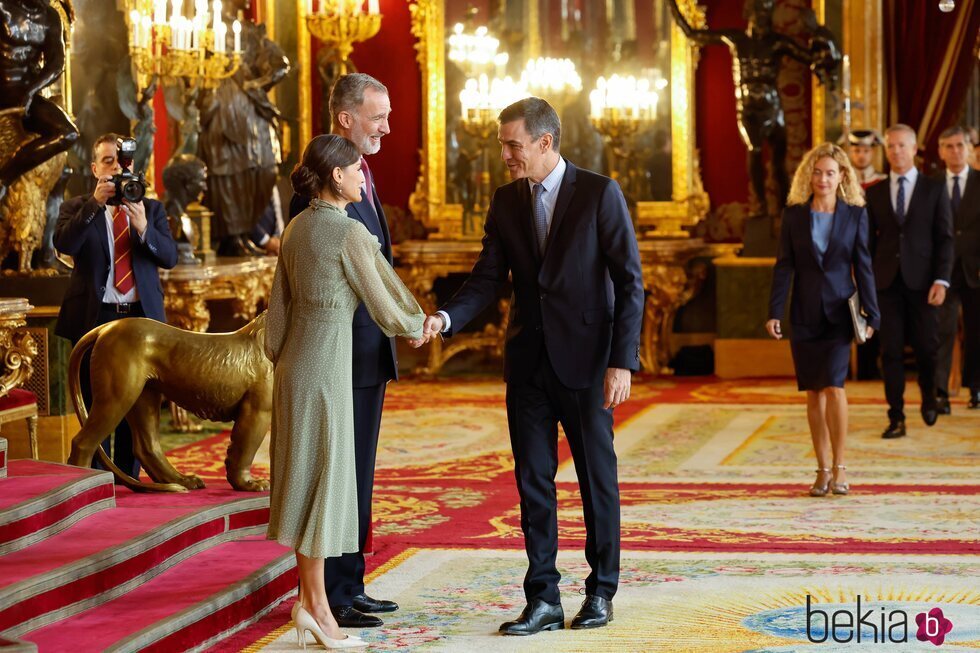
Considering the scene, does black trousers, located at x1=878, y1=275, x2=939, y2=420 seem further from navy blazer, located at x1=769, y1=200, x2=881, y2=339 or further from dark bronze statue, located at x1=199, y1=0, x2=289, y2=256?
dark bronze statue, located at x1=199, y1=0, x2=289, y2=256

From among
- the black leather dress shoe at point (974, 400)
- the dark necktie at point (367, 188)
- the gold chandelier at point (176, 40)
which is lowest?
the black leather dress shoe at point (974, 400)

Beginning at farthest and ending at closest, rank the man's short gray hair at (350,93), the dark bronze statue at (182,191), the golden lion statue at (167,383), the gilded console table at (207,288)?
the dark bronze statue at (182,191), the gilded console table at (207,288), the golden lion statue at (167,383), the man's short gray hair at (350,93)

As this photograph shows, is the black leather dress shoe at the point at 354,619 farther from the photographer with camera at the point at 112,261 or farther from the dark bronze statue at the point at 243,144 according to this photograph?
the dark bronze statue at the point at 243,144

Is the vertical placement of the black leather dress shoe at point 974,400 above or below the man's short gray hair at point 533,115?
below

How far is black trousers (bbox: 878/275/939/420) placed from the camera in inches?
336

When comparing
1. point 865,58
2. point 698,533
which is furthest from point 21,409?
point 865,58

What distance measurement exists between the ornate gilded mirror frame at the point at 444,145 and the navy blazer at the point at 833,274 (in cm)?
511

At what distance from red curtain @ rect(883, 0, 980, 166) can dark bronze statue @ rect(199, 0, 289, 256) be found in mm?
4868

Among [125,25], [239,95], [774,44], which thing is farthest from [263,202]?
[774,44]

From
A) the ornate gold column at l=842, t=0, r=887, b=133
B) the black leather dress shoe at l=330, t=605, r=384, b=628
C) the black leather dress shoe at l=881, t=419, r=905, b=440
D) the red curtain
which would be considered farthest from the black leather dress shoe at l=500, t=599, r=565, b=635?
the red curtain

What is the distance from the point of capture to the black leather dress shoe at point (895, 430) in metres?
8.53

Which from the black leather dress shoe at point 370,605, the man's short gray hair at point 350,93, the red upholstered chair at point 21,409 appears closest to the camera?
the man's short gray hair at point 350,93

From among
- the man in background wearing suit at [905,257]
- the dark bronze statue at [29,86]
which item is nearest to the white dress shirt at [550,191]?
the dark bronze statue at [29,86]

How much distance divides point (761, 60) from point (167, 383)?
6899 mm
